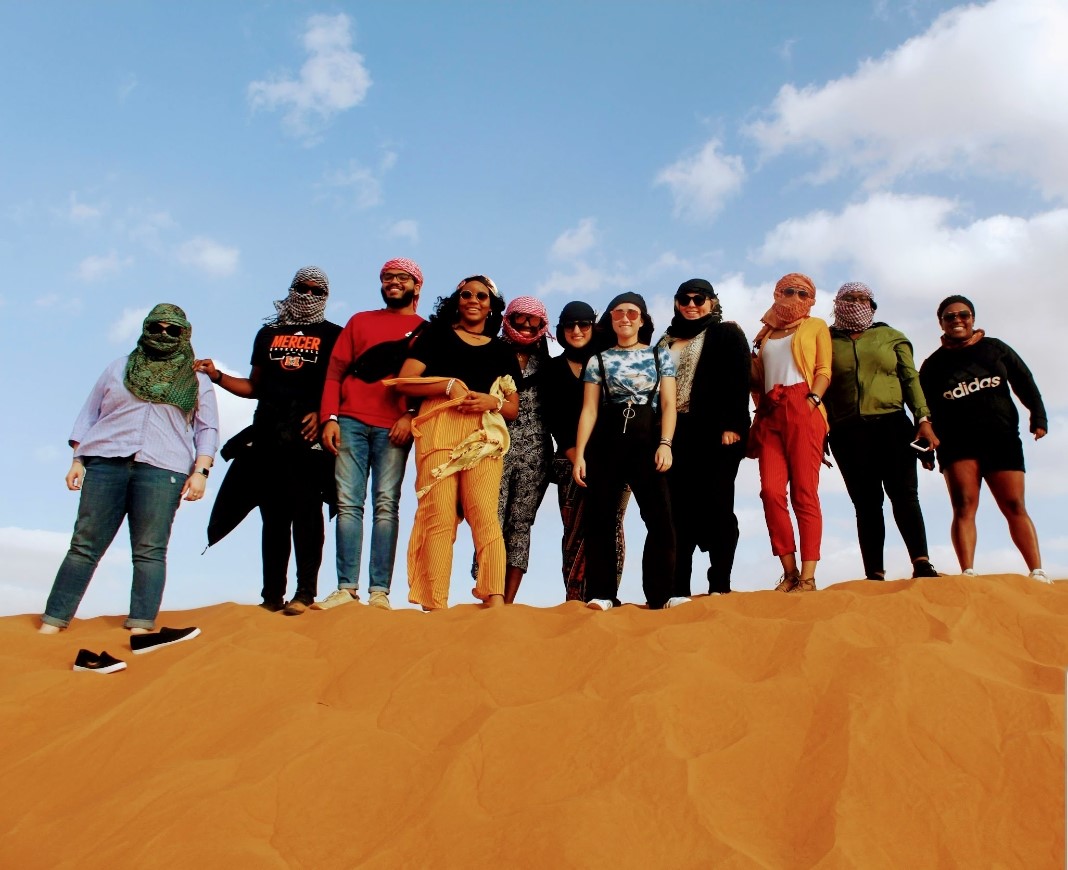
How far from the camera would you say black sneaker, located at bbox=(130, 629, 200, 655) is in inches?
181

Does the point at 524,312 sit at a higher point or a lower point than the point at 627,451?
higher

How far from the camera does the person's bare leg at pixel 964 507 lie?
5738 millimetres

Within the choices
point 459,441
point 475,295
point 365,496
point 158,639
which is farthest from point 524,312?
point 158,639

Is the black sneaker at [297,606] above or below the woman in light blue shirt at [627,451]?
below

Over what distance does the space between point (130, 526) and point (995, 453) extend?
526 cm

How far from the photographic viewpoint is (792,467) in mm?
5234

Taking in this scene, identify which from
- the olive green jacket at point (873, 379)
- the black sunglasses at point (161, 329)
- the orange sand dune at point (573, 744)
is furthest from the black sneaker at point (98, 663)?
the olive green jacket at point (873, 379)

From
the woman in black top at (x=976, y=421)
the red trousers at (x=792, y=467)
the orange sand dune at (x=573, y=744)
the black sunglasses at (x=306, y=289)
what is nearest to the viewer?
the orange sand dune at (x=573, y=744)

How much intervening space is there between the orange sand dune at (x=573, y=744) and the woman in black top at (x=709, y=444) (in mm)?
944

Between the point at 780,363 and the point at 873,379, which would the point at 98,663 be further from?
the point at 873,379

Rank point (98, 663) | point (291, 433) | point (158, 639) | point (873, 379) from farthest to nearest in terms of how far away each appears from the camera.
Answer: point (873, 379) → point (291, 433) → point (158, 639) → point (98, 663)

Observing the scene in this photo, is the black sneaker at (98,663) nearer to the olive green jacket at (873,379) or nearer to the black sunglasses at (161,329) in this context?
the black sunglasses at (161,329)

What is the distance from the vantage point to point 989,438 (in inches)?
226

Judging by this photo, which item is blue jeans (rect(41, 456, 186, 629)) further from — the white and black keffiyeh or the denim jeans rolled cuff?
the white and black keffiyeh
